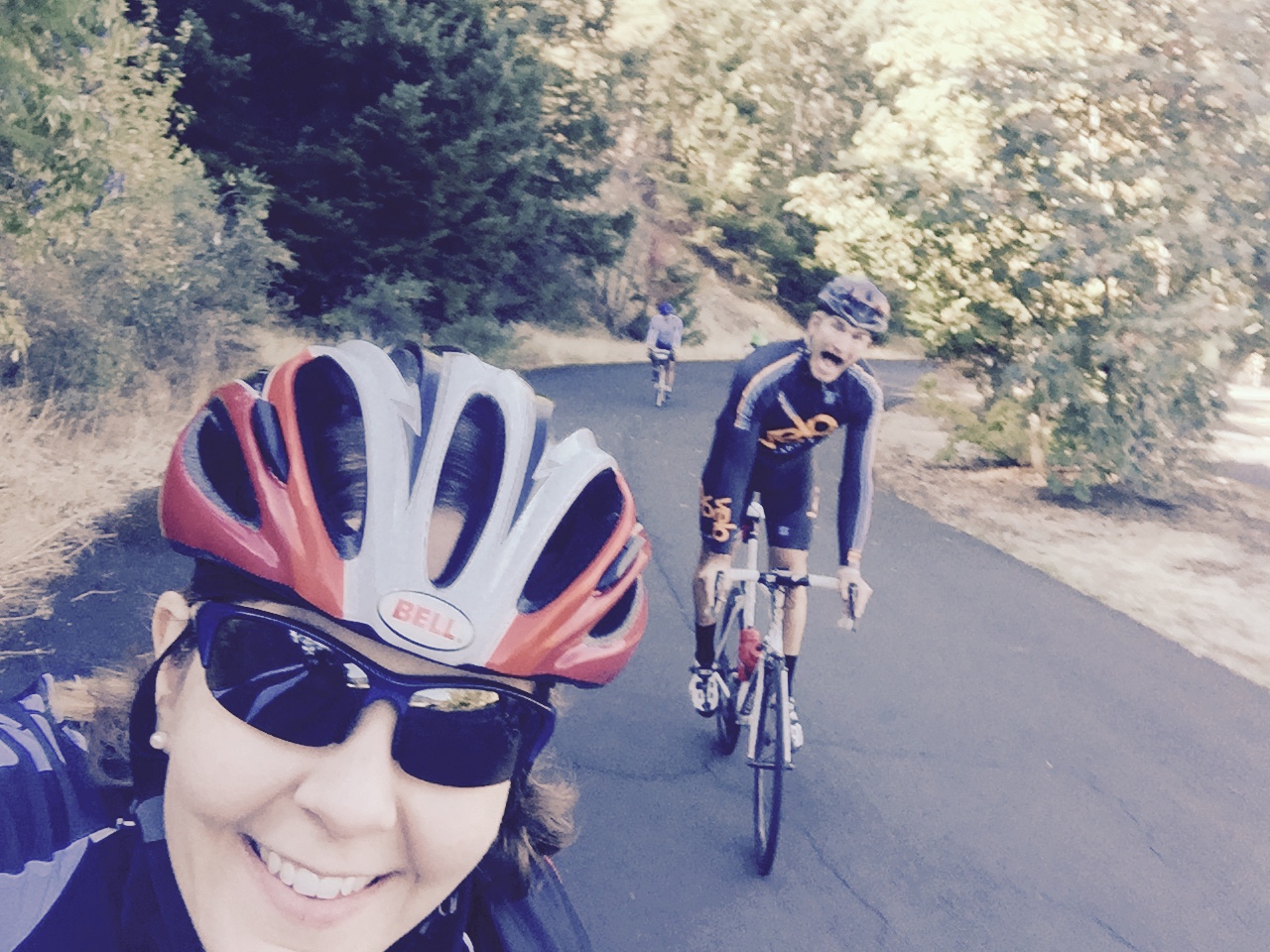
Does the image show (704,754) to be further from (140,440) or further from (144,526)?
(140,440)

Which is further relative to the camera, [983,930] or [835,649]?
[835,649]

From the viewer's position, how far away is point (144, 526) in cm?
773

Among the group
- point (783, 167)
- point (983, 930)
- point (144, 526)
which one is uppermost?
point (783, 167)

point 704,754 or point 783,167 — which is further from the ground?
point 783,167

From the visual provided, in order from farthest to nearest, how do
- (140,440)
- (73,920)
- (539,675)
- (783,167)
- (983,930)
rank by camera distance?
(783,167) → (140,440) → (983,930) → (539,675) → (73,920)

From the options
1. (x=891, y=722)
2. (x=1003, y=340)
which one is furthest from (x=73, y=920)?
(x=1003, y=340)

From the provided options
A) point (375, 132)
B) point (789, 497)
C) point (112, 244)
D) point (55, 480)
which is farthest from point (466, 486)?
point (375, 132)

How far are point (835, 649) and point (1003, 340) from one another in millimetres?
8571

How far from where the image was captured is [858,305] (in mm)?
4387

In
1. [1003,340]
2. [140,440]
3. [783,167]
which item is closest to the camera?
[140,440]

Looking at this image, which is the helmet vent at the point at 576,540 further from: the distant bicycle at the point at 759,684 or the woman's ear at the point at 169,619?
the distant bicycle at the point at 759,684

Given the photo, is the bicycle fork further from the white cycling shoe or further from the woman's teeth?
the woman's teeth

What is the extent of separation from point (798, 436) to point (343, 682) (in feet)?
12.0

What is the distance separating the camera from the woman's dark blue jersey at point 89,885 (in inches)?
54.3
